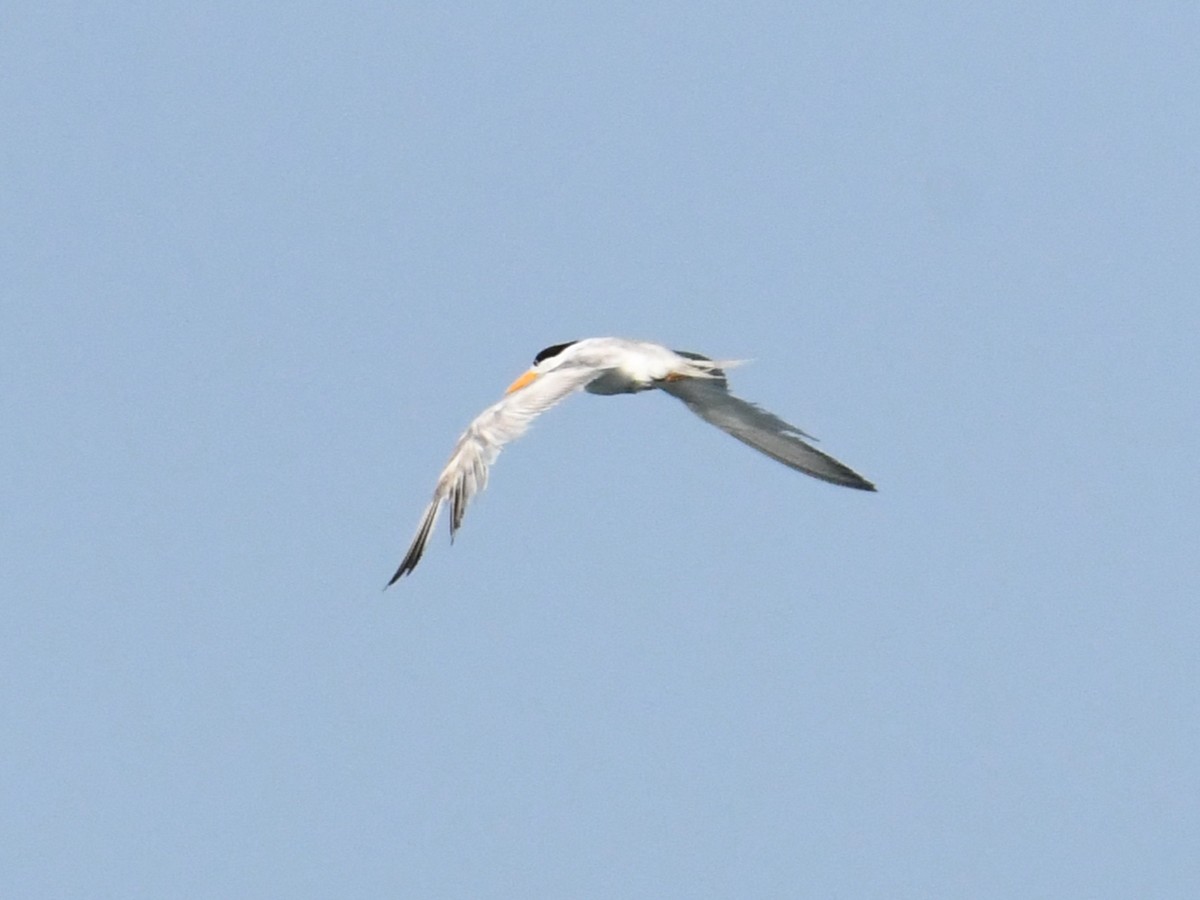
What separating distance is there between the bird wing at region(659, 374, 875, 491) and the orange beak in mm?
1369

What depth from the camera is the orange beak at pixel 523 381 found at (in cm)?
1692

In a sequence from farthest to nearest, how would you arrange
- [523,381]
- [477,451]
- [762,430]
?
[762,430] → [523,381] → [477,451]

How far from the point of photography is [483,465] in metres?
15.4

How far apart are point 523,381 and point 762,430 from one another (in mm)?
2481

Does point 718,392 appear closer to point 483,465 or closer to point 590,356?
point 590,356

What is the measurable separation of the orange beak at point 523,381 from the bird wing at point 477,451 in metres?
0.55

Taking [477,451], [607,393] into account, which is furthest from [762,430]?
[477,451]

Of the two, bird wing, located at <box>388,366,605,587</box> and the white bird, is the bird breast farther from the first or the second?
bird wing, located at <box>388,366,605,587</box>

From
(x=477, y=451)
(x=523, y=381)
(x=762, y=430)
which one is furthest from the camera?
(x=762, y=430)

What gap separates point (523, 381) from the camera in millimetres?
17328

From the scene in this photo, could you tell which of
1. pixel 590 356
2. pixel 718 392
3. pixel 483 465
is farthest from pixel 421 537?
pixel 718 392

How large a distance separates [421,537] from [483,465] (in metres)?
0.62

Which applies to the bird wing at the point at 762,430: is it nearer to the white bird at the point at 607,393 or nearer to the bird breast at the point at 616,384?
the white bird at the point at 607,393

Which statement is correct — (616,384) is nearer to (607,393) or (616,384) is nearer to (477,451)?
(607,393)
